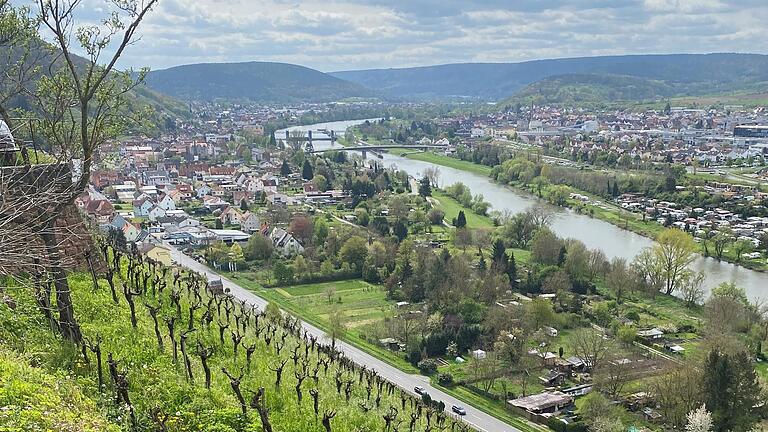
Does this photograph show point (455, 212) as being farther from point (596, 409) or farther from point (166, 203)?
point (596, 409)

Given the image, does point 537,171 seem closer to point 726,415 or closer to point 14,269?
point 726,415

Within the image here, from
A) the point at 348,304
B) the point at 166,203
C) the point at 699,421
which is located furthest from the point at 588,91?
the point at 699,421

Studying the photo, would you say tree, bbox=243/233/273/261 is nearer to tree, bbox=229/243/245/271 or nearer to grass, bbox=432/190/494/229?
tree, bbox=229/243/245/271

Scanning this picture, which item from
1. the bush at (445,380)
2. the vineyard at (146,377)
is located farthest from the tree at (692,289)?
the vineyard at (146,377)

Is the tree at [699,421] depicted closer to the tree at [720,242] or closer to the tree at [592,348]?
the tree at [592,348]

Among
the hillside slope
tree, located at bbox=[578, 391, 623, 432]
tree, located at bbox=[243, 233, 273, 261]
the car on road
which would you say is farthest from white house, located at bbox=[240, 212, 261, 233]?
the hillside slope

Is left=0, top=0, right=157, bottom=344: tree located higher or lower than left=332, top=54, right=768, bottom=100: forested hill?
higher
